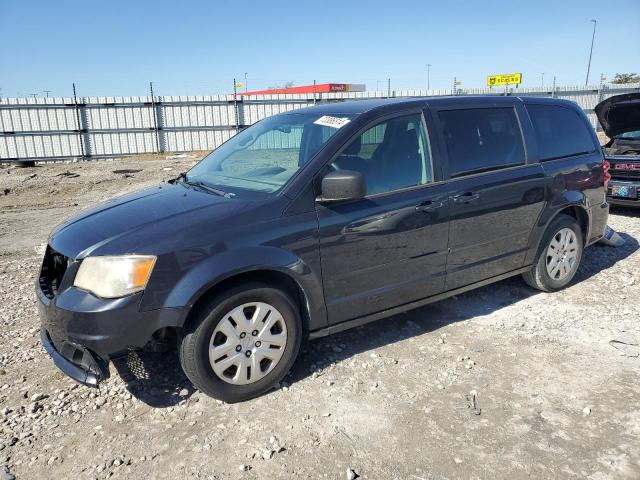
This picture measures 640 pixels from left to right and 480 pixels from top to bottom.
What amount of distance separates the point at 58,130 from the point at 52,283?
17.0 metres

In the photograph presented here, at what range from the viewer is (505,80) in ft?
90.2

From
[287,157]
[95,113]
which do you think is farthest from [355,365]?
[95,113]

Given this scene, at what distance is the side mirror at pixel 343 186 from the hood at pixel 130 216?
55cm

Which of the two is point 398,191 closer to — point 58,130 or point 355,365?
point 355,365

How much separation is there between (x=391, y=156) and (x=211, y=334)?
180cm

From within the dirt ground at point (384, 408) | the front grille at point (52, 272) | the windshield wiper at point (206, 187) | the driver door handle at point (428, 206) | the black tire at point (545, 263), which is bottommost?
the dirt ground at point (384, 408)

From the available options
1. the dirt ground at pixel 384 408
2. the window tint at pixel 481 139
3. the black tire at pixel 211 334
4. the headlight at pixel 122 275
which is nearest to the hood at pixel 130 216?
the headlight at pixel 122 275

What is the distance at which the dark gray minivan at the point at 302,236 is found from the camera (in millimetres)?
2832

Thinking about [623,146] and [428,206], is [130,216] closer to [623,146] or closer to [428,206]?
[428,206]

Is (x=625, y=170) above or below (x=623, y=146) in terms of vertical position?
below

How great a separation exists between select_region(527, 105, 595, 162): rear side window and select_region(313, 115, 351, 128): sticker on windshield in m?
2.04

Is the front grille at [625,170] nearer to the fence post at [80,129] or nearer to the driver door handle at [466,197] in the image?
the driver door handle at [466,197]

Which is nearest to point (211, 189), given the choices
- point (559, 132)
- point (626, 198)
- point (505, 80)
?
point (559, 132)

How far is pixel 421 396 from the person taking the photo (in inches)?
127
